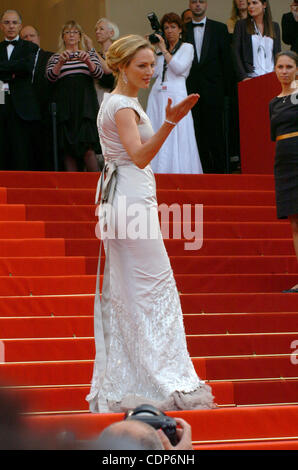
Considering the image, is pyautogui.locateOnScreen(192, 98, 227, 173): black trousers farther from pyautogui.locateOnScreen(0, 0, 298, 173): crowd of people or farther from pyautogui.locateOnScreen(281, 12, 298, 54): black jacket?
pyautogui.locateOnScreen(281, 12, 298, 54): black jacket

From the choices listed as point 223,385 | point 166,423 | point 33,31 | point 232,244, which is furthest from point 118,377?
point 33,31

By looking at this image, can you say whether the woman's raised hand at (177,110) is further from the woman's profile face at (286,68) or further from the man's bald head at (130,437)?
the woman's profile face at (286,68)

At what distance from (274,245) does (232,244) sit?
33cm

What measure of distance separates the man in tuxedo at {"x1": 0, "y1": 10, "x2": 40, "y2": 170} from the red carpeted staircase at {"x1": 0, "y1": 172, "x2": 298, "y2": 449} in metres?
1.06

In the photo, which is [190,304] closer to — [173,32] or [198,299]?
[198,299]

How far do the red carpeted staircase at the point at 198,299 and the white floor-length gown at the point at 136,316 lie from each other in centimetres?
15

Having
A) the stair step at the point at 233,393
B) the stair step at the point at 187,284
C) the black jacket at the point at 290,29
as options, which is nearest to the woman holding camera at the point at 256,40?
the black jacket at the point at 290,29

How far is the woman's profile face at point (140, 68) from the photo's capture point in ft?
11.9

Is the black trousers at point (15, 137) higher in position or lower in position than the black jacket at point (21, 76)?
lower

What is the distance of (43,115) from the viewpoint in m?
9.00

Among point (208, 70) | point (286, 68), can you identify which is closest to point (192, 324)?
point (286, 68)

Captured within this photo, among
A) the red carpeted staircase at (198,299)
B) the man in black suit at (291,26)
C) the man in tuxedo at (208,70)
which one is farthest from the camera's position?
the man in tuxedo at (208,70)

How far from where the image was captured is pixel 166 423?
5.13 feet

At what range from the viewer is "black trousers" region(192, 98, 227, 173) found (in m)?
9.31
